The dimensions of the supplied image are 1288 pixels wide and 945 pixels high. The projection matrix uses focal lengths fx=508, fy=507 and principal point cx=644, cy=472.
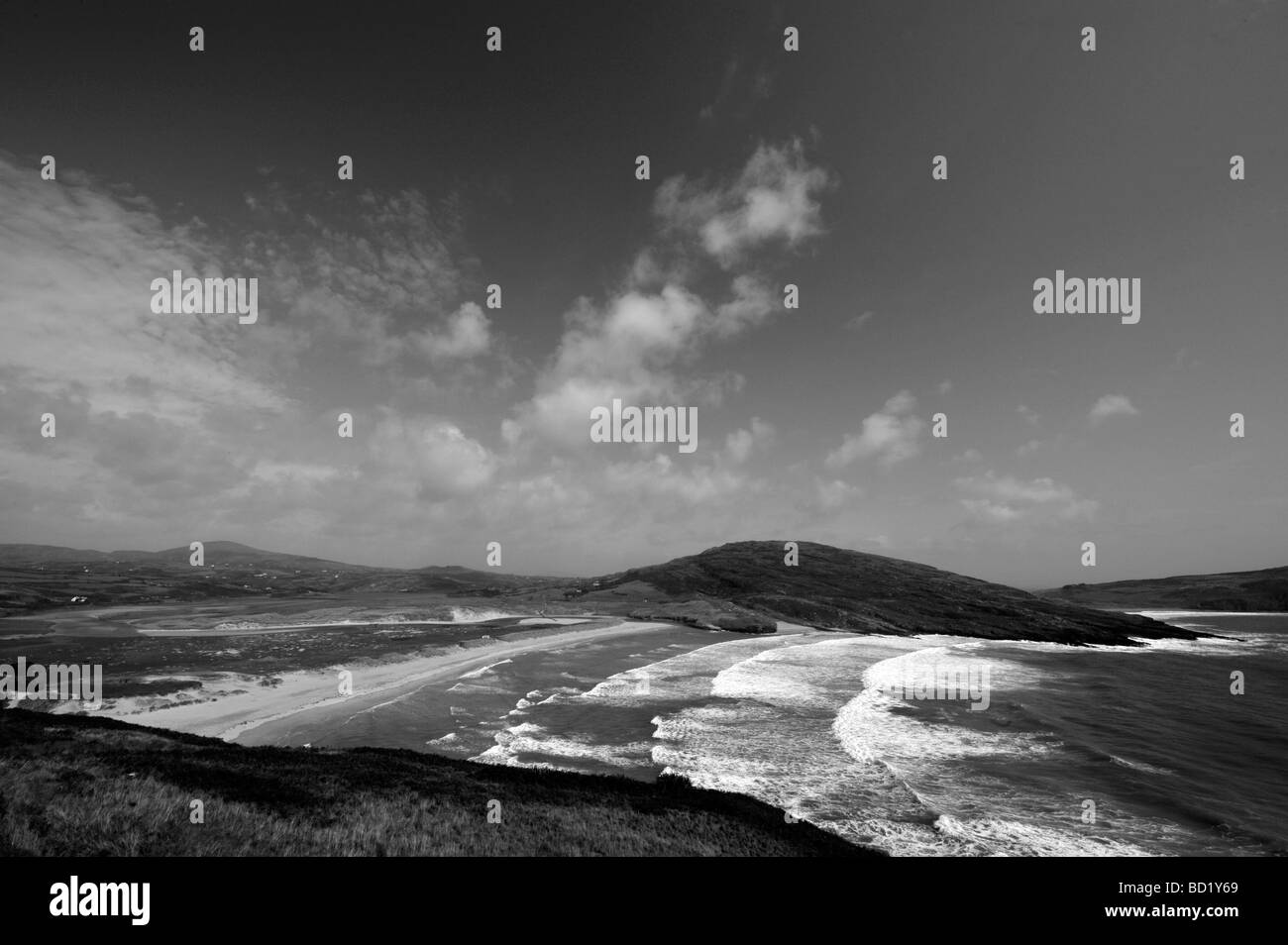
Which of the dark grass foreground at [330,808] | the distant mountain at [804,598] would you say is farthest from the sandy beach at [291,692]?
the distant mountain at [804,598]

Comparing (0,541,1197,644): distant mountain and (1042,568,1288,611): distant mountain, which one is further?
(1042,568,1288,611): distant mountain

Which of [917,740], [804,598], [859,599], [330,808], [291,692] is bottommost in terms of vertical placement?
[859,599]

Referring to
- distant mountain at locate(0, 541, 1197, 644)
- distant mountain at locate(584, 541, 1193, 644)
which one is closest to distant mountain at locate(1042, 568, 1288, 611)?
distant mountain at locate(584, 541, 1193, 644)

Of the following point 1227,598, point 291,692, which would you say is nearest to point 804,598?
point 291,692

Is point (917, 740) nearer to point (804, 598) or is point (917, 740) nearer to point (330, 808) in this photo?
point (330, 808)

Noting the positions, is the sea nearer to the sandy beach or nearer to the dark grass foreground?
the sandy beach

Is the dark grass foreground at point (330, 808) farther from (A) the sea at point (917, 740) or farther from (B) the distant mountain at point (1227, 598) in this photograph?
(B) the distant mountain at point (1227, 598)
